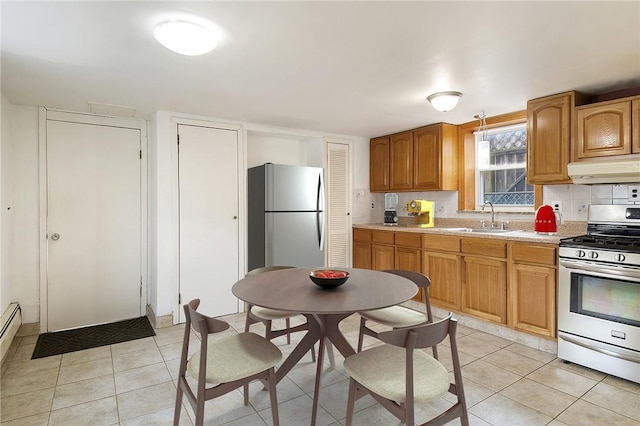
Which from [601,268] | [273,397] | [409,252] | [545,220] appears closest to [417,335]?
[273,397]

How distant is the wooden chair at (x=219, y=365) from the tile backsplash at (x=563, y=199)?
3.04 m

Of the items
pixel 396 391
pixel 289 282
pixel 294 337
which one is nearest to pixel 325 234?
pixel 294 337

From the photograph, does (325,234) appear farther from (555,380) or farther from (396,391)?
(396,391)

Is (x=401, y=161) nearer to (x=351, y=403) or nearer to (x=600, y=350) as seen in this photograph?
(x=600, y=350)

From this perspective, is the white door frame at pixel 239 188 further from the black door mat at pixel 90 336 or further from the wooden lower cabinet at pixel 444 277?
the wooden lower cabinet at pixel 444 277

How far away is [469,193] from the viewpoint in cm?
427

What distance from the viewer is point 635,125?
8.61 ft

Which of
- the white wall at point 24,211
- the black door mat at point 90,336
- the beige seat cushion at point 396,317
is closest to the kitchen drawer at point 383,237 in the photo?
the beige seat cushion at point 396,317

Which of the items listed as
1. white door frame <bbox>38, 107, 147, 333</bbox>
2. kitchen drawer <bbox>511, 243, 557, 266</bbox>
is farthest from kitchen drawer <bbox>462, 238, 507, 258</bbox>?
white door frame <bbox>38, 107, 147, 333</bbox>

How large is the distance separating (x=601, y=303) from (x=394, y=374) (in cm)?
196

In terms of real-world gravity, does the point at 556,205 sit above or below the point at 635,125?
below

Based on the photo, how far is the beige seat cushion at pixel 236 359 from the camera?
1682mm

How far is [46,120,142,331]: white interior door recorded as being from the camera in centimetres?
349

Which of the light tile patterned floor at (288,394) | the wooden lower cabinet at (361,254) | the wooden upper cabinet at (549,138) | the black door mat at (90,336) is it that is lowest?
the light tile patterned floor at (288,394)
